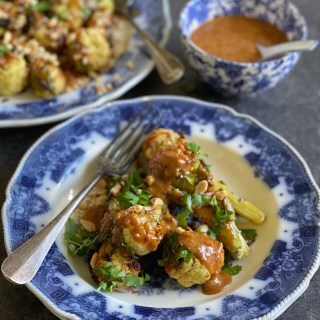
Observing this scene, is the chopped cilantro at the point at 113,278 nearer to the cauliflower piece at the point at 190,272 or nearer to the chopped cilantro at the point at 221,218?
the cauliflower piece at the point at 190,272

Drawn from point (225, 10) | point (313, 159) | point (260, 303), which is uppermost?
Answer: point (225, 10)

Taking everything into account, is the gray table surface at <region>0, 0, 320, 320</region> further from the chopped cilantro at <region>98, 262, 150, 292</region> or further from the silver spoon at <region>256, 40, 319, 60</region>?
the chopped cilantro at <region>98, 262, 150, 292</region>

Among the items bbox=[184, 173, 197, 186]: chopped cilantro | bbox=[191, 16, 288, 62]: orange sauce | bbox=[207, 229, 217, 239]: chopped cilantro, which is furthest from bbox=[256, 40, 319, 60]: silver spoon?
bbox=[207, 229, 217, 239]: chopped cilantro

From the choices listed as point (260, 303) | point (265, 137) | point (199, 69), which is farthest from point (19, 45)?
point (260, 303)

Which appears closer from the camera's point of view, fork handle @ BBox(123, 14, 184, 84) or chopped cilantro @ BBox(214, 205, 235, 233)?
chopped cilantro @ BBox(214, 205, 235, 233)

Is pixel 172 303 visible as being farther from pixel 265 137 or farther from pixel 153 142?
→ pixel 265 137

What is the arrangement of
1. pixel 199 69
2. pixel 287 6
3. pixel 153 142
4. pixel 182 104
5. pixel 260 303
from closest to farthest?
pixel 260 303
pixel 153 142
pixel 182 104
pixel 199 69
pixel 287 6

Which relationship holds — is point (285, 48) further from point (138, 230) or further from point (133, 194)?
point (138, 230)
